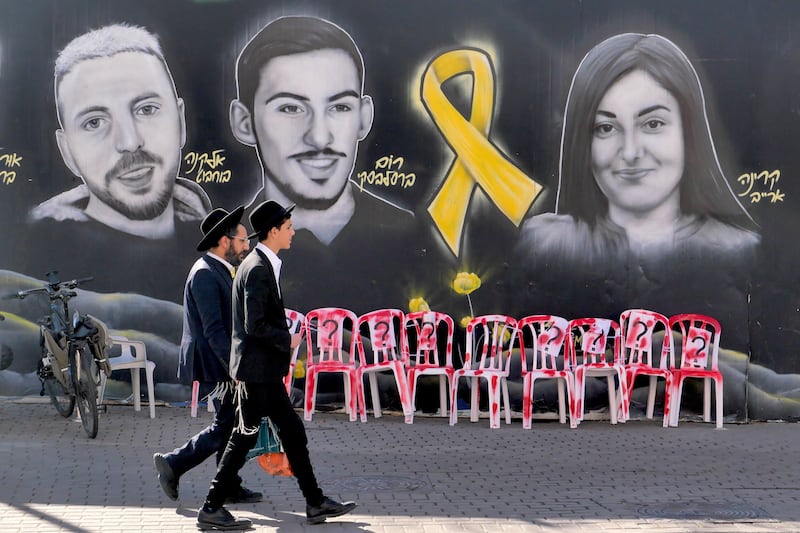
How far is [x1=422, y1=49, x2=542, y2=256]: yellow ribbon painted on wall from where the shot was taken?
38.1 ft

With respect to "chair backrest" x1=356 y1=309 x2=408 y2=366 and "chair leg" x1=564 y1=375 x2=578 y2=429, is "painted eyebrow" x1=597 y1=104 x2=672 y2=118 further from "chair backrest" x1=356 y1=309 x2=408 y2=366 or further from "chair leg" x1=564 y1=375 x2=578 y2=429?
"chair backrest" x1=356 y1=309 x2=408 y2=366

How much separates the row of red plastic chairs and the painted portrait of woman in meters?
0.71

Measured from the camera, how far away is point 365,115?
38.3ft

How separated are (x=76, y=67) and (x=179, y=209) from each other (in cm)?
184

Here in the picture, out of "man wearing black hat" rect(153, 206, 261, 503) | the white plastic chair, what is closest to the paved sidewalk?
the white plastic chair

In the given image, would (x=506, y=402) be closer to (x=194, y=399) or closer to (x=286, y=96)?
(x=194, y=399)

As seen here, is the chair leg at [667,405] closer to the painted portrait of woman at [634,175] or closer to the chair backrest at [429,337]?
the painted portrait of woman at [634,175]

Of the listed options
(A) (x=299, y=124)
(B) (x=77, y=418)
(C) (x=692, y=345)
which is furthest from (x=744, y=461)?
(B) (x=77, y=418)

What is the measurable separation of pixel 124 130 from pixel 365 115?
253cm

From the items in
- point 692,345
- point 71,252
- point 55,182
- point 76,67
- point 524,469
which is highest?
point 76,67

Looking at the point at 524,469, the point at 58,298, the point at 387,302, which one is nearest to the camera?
the point at 524,469

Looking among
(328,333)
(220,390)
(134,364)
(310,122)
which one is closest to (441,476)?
(220,390)

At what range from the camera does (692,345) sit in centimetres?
1133

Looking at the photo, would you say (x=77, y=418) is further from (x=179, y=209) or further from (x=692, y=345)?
(x=692, y=345)
